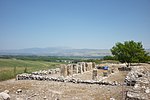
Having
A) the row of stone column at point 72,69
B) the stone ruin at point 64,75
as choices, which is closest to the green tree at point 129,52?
the stone ruin at point 64,75

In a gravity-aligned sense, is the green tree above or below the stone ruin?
above

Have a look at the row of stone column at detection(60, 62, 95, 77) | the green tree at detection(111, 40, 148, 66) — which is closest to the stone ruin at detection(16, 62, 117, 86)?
the row of stone column at detection(60, 62, 95, 77)

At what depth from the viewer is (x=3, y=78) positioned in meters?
21.5

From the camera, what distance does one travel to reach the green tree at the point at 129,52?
137 feet

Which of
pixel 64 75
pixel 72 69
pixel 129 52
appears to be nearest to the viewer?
pixel 64 75

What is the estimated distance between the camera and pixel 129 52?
41906 mm

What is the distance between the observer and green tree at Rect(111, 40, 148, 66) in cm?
4166

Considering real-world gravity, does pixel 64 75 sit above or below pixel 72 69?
below

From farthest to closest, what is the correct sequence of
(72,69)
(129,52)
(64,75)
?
1. (129,52)
2. (72,69)
3. (64,75)

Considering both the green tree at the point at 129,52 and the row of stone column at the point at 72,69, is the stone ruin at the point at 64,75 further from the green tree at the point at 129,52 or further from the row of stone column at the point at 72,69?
the green tree at the point at 129,52

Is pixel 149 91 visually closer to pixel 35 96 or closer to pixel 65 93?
pixel 65 93

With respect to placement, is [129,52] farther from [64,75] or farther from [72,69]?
[64,75]

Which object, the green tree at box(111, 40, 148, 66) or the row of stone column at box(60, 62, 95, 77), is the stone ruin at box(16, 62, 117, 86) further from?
the green tree at box(111, 40, 148, 66)

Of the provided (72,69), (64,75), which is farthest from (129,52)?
(64,75)
